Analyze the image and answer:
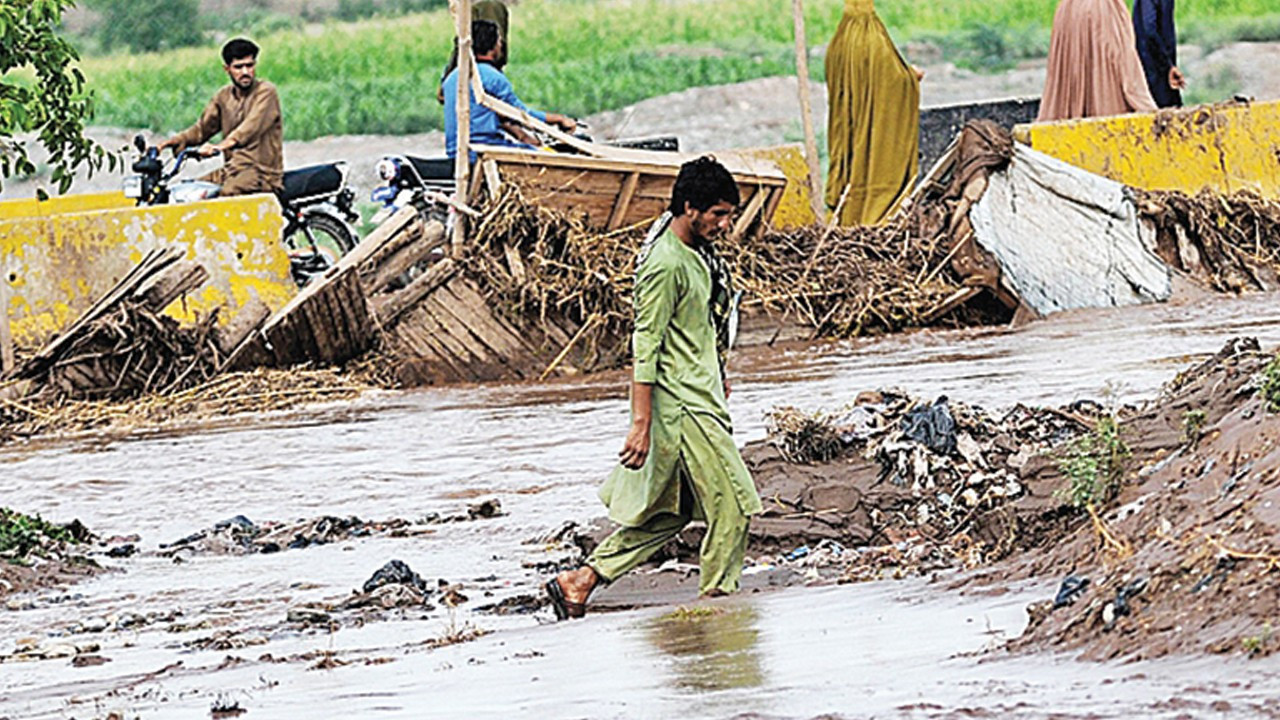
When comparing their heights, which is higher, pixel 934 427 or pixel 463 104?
pixel 463 104

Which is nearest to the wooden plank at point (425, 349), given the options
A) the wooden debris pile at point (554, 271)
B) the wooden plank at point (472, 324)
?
the wooden plank at point (472, 324)

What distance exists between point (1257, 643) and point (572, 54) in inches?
1606

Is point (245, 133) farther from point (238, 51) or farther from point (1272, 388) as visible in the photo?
point (1272, 388)

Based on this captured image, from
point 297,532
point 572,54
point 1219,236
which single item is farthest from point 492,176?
point 572,54

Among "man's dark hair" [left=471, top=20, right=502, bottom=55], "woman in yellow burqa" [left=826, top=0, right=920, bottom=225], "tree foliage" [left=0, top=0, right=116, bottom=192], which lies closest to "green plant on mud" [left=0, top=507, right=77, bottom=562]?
"tree foliage" [left=0, top=0, right=116, bottom=192]

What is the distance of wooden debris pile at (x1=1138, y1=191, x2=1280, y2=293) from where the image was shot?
1666cm

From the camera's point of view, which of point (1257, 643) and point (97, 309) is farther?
point (97, 309)

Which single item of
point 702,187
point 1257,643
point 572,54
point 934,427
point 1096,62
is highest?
point 702,187

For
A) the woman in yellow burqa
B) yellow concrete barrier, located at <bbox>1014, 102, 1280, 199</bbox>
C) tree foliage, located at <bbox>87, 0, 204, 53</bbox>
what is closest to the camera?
yellow concrete barrier, located at <bbox>1014, 102, 1280, 199</bbox>

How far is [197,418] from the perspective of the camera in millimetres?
14062

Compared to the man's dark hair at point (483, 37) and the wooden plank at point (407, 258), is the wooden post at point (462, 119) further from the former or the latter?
the man's dark hair at point (483, 37)

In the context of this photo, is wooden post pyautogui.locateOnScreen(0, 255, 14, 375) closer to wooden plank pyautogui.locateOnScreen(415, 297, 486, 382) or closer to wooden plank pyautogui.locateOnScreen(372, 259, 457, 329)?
wooden plank pyautogui.locateOnScreen(372, 259, 457, 329)

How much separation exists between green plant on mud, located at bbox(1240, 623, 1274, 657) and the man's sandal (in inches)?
113

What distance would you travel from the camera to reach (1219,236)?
661 inches
